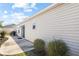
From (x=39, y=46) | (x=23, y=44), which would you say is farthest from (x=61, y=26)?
(x=23, y=44)

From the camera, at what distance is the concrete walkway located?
3799 millimetres

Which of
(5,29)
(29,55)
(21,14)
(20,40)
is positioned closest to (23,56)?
(29,55)

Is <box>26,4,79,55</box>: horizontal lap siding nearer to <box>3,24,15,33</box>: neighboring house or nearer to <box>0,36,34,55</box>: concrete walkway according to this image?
<box>0,36,34,55</box>: concrete walkway

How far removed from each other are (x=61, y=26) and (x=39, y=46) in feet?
2.67

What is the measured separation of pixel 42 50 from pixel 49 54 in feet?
0.86

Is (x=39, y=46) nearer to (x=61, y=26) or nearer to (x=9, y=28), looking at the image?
(x=61, y=26)

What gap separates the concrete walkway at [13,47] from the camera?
380cm

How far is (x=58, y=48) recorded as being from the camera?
11.8 feet

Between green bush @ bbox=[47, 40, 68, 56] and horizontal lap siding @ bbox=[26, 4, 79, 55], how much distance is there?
4.8 inches

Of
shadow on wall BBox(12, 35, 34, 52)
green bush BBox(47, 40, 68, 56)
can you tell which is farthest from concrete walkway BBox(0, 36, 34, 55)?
green bush BBox(47, 40, 68, 56)

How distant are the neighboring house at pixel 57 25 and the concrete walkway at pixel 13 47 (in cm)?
22

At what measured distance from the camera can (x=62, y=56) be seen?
3547 millimetres

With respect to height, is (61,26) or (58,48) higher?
(61,26)

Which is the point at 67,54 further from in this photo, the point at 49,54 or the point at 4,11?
the point at 4,11
